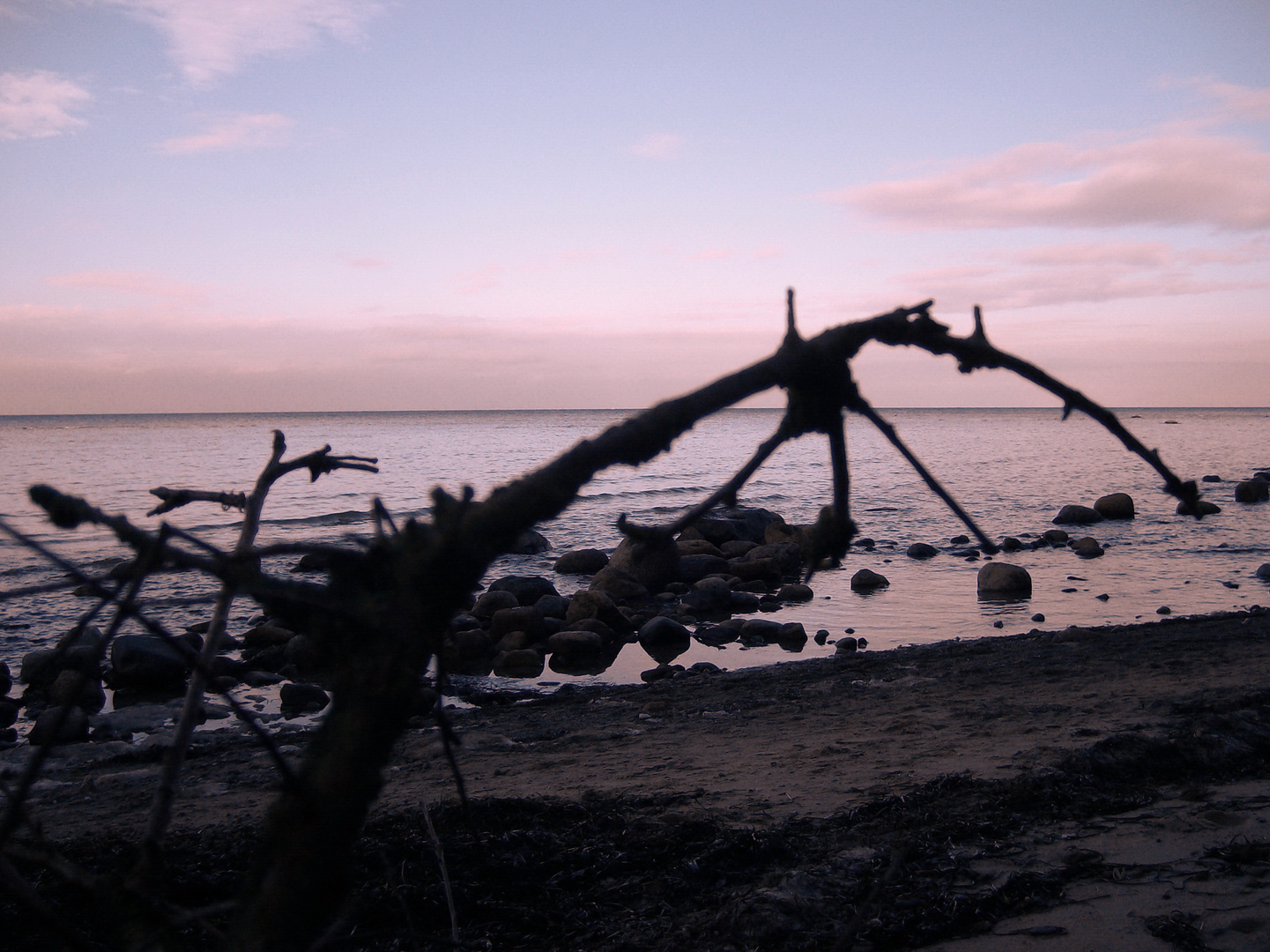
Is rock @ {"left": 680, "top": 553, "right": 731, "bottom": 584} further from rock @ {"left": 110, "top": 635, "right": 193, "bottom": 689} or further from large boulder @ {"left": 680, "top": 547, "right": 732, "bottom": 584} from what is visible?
rock @ {"left": 110, "top": 635, "right": 193, "bottom": 689}

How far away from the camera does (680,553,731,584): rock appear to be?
1423 centimetres

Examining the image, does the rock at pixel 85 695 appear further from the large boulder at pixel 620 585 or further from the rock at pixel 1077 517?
the rock at pixel 1077 517

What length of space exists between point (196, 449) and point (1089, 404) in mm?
61100

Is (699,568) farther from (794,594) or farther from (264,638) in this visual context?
(264,638)

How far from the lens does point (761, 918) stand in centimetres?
296

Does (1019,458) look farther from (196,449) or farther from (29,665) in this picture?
(196,449)

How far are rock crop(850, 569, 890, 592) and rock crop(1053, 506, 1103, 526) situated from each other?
28.0 feet

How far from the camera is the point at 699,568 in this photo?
14.4 meters

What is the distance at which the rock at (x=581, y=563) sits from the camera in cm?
1572

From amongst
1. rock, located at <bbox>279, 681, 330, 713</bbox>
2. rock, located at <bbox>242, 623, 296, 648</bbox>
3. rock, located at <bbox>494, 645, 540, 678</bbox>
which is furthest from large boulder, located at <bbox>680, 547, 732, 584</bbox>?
rock, located at <bbox>279, 681, 330, 713</bbox>

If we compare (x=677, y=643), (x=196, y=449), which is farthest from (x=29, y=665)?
(x=196, y=449)

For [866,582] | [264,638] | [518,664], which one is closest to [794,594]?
[866,582]

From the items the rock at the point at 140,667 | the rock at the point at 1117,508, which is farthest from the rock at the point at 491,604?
the rock at the point at 1117,508

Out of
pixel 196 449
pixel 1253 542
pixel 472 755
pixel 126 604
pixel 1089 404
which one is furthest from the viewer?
pixel 196 449
